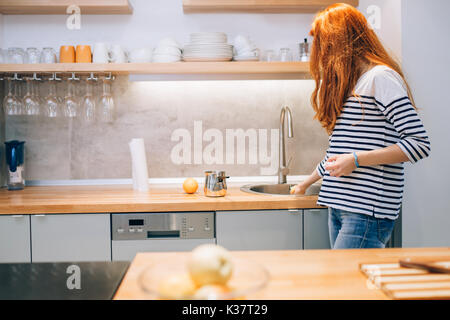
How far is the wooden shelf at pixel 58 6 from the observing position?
2375mm

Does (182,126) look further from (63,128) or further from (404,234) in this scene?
(404,234)

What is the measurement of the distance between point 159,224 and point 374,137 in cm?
110

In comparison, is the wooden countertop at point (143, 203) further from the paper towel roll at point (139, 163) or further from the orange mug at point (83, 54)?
the orange mug at point (83, 54)

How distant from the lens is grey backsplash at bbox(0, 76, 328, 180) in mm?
2650

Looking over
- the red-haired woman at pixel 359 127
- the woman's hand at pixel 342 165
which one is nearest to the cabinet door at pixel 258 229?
the red-haired woman at pixel 359 127

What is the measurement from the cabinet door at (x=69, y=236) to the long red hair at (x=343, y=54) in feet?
3.96

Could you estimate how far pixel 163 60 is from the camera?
7.78 ft

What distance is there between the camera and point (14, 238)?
6.51 feet

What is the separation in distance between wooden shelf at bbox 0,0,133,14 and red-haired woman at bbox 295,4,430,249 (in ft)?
4.66

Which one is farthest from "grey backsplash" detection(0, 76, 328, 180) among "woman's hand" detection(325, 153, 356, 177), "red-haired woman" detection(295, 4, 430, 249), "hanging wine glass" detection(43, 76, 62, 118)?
"woman's hand" detection(325, 153, 356, 177)

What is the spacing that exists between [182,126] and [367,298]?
6.62ft

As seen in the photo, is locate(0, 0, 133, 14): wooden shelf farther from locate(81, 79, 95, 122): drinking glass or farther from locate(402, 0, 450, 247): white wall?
locate(402, 0, 450, 247): white wall

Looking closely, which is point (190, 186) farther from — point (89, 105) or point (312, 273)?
point (312, 273)

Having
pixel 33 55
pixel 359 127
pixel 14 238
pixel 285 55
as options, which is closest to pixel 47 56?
pixel 33 55
